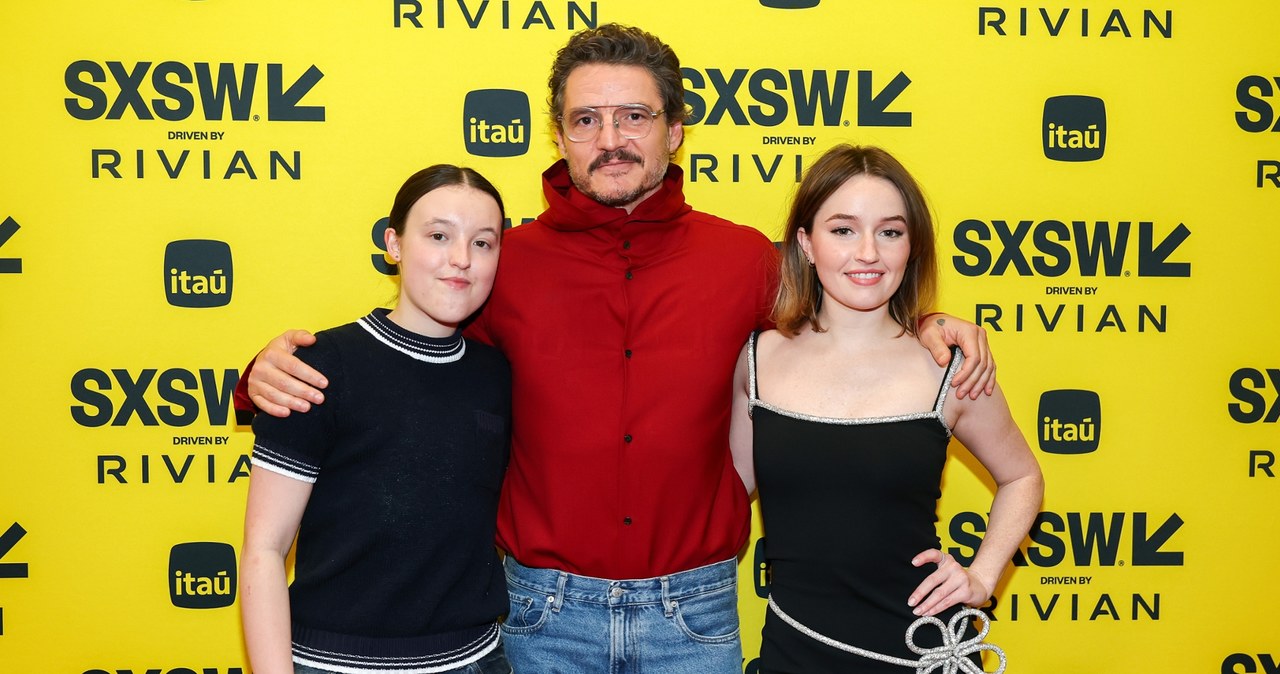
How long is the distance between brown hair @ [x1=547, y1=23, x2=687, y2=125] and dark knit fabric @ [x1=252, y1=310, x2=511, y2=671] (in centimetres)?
67

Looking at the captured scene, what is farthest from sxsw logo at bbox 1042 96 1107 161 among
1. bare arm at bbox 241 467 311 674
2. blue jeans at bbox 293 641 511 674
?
bare arm at bbox 241 467 311 674

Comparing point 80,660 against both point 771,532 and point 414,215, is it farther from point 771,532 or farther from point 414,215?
point 771,532

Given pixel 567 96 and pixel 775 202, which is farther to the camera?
pixel 775 202

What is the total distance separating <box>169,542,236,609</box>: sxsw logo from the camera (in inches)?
94.1

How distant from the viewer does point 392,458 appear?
1575 millimetres

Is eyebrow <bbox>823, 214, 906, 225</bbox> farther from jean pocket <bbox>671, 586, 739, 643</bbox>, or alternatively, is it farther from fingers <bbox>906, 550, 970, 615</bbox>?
jean pocket <bbox>671, 586, 739, 643</bbox>

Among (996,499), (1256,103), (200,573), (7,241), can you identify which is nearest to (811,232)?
(996,499)

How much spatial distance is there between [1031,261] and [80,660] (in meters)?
2.66

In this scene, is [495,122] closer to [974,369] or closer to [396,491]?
[396,491]

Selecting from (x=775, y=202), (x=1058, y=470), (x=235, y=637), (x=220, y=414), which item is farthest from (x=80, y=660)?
(x=1058, y=470)

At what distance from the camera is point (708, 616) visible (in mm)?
1807

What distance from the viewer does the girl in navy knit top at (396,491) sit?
1521 millimetres

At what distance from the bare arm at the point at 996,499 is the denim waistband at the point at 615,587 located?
42cm

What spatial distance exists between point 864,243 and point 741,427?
18.6 inches
